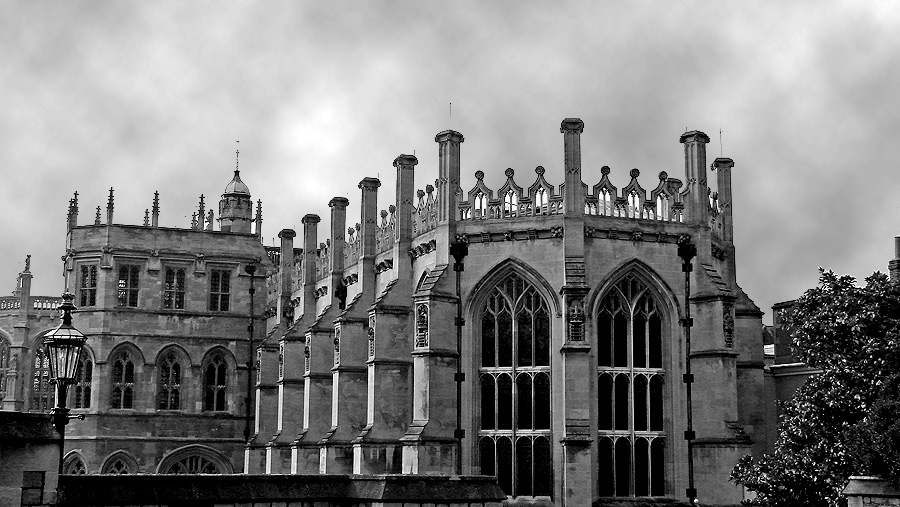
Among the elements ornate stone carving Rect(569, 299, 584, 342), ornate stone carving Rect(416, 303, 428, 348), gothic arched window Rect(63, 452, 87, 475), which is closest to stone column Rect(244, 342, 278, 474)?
gothic arched window Rect(63, 452, 87, 475)

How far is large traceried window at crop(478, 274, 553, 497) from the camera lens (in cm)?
3180

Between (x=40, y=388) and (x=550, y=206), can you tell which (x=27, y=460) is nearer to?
(x=550, y=206)

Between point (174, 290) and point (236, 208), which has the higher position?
point (236, 208)

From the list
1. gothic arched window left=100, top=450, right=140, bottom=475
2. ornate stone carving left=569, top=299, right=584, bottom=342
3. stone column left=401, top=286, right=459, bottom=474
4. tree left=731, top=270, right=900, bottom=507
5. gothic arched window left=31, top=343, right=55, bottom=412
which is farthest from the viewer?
gothic arched window left=31, top=343, right=55, bottom=412

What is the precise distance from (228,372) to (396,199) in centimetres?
1799

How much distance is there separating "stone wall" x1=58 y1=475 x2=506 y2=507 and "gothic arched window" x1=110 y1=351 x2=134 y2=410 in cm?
3289

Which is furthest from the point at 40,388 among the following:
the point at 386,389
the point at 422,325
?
the point at 422,325

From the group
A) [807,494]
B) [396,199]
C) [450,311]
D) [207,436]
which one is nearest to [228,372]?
[207,436]

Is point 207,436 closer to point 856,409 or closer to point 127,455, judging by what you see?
point 127,455

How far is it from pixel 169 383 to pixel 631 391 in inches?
978

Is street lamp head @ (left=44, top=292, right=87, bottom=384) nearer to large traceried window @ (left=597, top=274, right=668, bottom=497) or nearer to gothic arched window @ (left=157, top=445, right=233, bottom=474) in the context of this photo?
large traceried window @ (left=597, top=274, right=668, bottom=497)

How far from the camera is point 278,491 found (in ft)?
58.1

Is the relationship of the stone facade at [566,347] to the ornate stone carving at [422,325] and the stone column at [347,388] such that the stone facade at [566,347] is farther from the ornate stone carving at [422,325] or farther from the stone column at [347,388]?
the stone column at [347,388]

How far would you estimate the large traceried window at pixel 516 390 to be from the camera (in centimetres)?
3180
